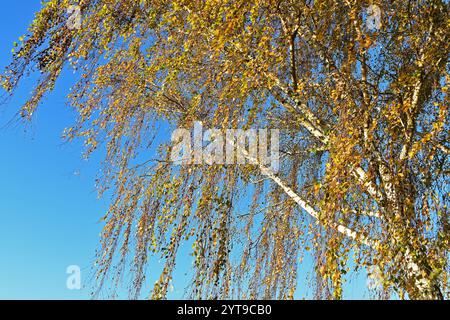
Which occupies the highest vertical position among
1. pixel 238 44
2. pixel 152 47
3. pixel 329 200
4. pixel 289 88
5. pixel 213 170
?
pixel 152 47

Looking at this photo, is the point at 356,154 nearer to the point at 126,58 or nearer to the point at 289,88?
the point at 289,88

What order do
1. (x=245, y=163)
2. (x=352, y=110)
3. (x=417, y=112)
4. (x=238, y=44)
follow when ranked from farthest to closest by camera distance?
(x=245, y=163), (x=238, y=44), (x=417, y=112), (x=352, y=110)

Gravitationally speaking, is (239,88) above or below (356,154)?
above

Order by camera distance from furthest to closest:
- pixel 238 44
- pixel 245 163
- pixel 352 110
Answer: pixel 245 163
pixel 238 44
pixel 352 110

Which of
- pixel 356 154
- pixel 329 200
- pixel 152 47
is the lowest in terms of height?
pixel 329 200

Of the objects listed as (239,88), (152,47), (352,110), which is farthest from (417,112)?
(152,47)

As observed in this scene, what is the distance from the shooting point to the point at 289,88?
15.0 ft

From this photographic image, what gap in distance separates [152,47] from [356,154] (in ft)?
9.19

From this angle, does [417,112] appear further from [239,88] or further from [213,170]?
[213,170]

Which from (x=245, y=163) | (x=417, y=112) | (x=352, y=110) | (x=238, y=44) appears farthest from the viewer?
(x=245, y=163)

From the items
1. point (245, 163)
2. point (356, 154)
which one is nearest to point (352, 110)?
point (356, 154)

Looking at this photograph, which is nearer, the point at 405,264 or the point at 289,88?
the point at 405,264

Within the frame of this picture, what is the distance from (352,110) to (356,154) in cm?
41

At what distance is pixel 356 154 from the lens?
3438 millimetres
